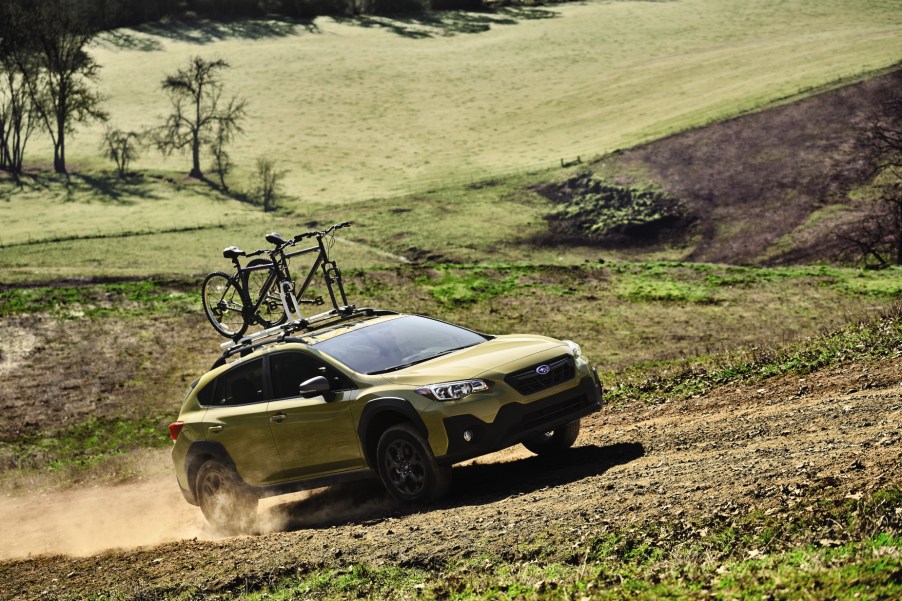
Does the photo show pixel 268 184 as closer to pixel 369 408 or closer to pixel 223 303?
pixel 223 303

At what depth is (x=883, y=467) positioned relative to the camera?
7.63 m

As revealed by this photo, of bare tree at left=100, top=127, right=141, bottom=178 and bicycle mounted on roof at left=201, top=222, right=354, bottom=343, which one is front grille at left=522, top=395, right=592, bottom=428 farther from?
bare tree at left=100, top=127, right=141, bottom=178

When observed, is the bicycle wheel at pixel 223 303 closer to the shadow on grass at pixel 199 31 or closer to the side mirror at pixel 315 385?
the side mirror at pixel 315 385

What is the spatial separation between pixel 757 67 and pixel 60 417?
6026 cm

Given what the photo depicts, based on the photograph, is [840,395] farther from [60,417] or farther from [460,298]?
[460,298]

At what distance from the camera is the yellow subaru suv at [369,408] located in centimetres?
1006

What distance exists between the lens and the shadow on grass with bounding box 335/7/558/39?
10156 cm

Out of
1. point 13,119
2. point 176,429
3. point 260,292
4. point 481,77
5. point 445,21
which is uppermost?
point 445,21

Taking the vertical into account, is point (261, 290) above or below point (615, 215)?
above

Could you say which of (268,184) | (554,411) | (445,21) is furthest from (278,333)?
(445,21)

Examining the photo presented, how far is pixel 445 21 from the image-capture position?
348ft

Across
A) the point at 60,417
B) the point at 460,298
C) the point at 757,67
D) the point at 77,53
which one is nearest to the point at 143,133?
→ the point at 77,53

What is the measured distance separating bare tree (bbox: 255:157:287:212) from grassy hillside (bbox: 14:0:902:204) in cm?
107

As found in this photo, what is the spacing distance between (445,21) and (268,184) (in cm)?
4967
